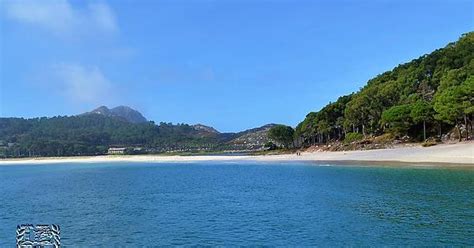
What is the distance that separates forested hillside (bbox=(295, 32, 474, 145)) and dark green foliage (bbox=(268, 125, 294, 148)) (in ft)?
9.33

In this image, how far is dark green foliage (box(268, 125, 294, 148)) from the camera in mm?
128375

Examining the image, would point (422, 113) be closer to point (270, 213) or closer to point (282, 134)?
point (282, 134)

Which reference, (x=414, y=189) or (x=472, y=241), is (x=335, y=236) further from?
(x=414, y=189)

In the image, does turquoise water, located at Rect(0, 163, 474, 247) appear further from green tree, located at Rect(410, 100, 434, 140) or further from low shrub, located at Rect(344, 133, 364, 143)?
low shrub, located at Rect(344, 133, 364, 143)

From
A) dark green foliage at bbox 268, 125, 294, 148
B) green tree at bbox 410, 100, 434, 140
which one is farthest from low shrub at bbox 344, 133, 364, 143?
dark green foliage at bbox 268, 125, 294, 148

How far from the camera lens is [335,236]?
19.0m

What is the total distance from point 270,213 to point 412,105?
65107 millimetres

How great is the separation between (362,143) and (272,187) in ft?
176

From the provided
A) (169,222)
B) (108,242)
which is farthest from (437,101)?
(108,242)

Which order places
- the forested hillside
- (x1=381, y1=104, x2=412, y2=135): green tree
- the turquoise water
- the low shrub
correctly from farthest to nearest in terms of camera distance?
the low shrub → (x1=381, y1=104, x2=412, y2=135): green tree → the forested hillside → the turquoise water

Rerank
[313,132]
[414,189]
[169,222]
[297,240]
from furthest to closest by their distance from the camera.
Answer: [313,132]
[414,189]
[169,222]
[297,240]

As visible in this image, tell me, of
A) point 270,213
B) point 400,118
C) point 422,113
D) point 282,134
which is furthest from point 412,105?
point 270,213

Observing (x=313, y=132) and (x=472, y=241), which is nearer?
(x=472, y=241)

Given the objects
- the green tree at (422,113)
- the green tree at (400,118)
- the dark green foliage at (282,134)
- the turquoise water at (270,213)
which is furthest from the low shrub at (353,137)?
the turquoise water at (270,213)
